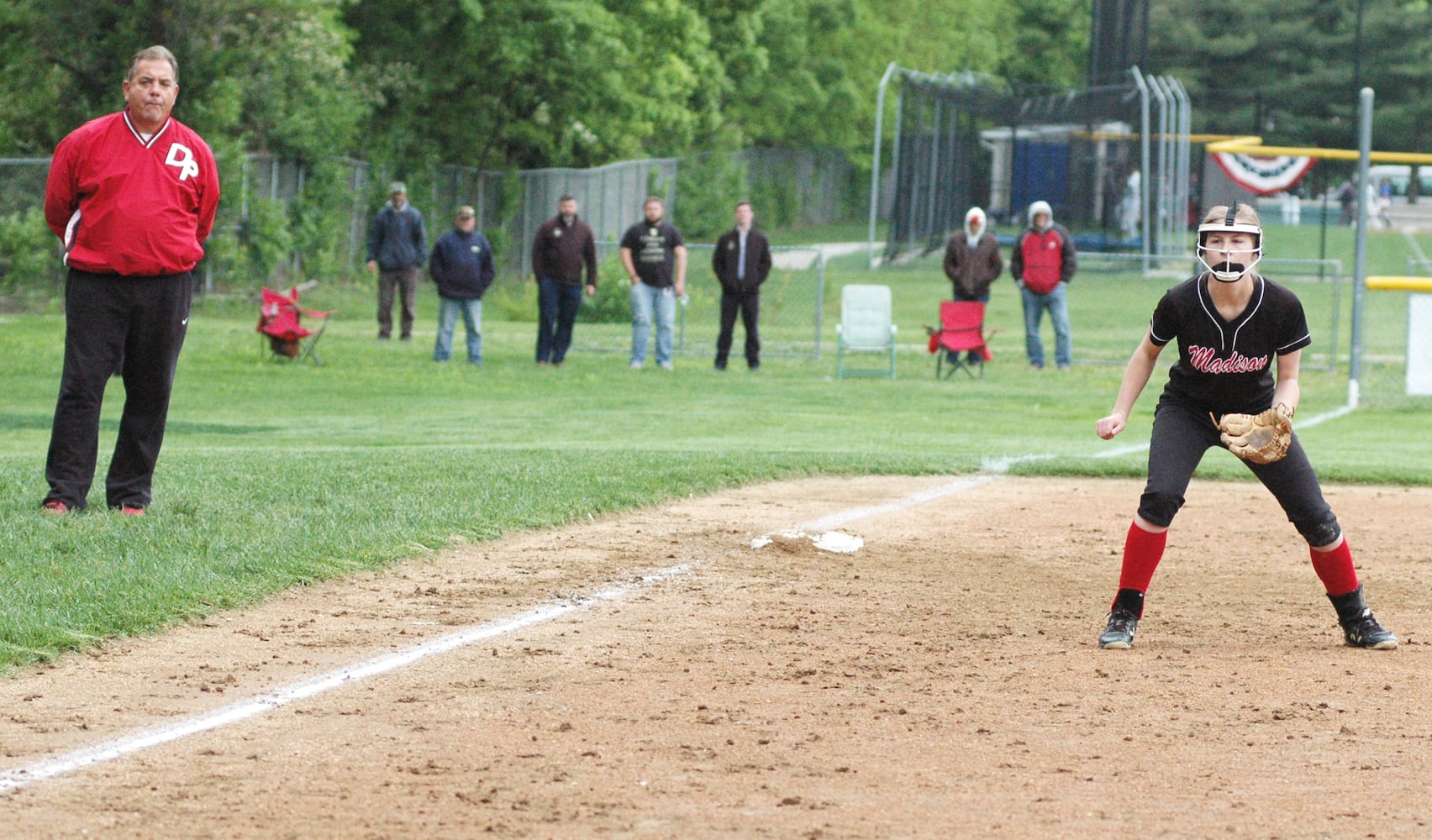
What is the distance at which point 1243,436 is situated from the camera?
6648 mm

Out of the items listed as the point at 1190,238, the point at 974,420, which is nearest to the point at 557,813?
the point at 974,420

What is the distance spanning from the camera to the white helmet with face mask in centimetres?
667

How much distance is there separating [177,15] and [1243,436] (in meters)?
23.3

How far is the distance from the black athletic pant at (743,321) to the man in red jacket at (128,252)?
484 inches

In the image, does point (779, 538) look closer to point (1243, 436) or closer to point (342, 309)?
point (1243, 436)

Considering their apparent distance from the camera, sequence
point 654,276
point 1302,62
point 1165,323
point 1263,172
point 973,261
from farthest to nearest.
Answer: point 1302,62 < point 1263,172 < point 973,261 < point 654,276 < point 1165,323

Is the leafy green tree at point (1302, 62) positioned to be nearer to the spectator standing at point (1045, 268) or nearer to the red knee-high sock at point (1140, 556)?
the spectator standing at point (1045, 268)

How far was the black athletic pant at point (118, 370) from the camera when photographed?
8.55 meters

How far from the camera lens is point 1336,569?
7.01 metres

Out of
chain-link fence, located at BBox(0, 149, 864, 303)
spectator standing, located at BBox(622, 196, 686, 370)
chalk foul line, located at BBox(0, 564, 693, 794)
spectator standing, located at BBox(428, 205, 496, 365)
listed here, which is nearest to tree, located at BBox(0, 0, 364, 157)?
chain-link fence, located at BBox(0, 149, 864, 303)

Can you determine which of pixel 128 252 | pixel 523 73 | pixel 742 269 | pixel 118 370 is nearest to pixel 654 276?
pixel 742 269

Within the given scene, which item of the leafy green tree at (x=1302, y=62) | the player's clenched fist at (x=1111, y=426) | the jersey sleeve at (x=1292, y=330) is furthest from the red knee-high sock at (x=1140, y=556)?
the leafy green tree at (x=1302, y=62)

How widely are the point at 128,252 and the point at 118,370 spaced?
2.07 ft

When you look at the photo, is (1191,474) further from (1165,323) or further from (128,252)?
(128,252)
